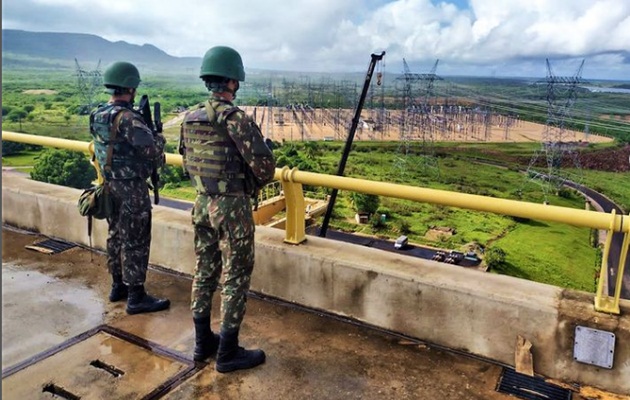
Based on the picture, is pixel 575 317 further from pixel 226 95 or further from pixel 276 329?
pixel 226 95

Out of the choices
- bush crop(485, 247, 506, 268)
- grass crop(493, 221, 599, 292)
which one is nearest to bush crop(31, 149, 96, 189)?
bush crop(485, 247, 506, 268)

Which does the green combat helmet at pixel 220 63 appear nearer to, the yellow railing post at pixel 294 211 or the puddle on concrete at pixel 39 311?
the yellow railing post at pixel 294 211

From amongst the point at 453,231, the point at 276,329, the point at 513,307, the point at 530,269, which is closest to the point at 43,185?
the point at 276,329

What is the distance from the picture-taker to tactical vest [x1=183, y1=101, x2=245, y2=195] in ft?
7.89

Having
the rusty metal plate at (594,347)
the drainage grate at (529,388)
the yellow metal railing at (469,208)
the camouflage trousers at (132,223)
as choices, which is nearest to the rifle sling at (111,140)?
the camouflage trousers at (132,223)

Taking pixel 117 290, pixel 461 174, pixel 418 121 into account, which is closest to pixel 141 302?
pixel 117 290

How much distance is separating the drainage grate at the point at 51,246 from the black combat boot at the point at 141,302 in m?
1.39

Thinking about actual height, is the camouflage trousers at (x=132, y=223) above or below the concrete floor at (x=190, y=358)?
above

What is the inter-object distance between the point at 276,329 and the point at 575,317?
159 centimetres

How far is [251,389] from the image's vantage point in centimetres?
241

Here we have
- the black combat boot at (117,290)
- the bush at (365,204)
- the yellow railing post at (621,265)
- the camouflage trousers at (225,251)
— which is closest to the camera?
the yellow railing post at (621,265)

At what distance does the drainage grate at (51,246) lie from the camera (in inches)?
165

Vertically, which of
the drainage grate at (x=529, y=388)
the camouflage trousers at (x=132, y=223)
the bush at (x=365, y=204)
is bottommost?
the bush at (x=365, y=204)

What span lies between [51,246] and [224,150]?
8.79 ft
